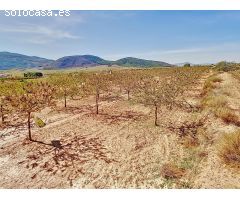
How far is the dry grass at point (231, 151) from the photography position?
10.3 metres

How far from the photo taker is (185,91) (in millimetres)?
29234

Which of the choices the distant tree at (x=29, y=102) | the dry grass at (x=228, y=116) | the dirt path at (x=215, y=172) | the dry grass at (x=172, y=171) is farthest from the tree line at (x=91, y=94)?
the dry grass at (x=172, y=171)

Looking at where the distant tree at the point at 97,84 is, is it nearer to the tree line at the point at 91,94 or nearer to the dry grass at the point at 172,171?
the tree line at the point at 91,94

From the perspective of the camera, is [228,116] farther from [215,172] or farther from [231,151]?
[215,172]

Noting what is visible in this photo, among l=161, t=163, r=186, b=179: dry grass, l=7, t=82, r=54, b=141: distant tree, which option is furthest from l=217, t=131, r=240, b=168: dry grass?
l=7, t=82, r=54, b=141: distant tree

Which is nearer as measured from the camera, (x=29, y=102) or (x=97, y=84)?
(x=29, y=102)

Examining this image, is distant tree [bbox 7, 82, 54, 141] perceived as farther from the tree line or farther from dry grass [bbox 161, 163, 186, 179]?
dry grass [bbox 161, 163, 186, 179]

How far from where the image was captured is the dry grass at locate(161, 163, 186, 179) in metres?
10.1

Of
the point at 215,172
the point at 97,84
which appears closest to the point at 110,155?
the point at 215,172

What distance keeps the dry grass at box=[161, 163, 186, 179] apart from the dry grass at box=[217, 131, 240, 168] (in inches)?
62.3

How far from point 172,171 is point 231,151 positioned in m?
2.24

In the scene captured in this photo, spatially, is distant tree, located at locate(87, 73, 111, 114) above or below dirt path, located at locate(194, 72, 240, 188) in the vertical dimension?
above

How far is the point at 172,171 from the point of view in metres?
10.5

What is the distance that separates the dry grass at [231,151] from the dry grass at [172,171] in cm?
158
